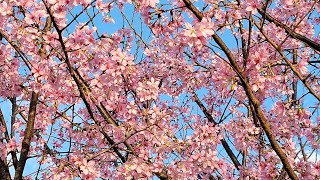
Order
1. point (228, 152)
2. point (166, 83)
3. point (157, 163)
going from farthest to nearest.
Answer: point (166, 83), point (228, 152), point (157, 163)

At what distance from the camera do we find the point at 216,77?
386 cm

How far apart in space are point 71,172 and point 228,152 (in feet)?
10.4

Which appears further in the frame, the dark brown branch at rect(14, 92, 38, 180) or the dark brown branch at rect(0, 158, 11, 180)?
the dark brown branch at rect(0, 158, 11, 180)

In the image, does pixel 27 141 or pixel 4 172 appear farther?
pixel 4 172

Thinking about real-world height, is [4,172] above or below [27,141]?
below

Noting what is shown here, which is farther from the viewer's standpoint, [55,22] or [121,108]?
[121,108]

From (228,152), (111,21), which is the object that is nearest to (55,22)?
(111,21)

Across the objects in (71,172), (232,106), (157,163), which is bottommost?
(71,172)

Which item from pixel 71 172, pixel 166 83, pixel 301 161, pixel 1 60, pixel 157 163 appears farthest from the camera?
pixel 166 83

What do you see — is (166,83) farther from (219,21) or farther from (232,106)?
(219,21)

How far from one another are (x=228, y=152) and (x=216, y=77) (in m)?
3.15

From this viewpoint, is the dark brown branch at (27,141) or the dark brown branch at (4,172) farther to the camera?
the dark brown branch at (4,172)

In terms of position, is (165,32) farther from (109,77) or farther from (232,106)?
(232,106)

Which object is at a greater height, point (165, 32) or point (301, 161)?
point (165, 32)
